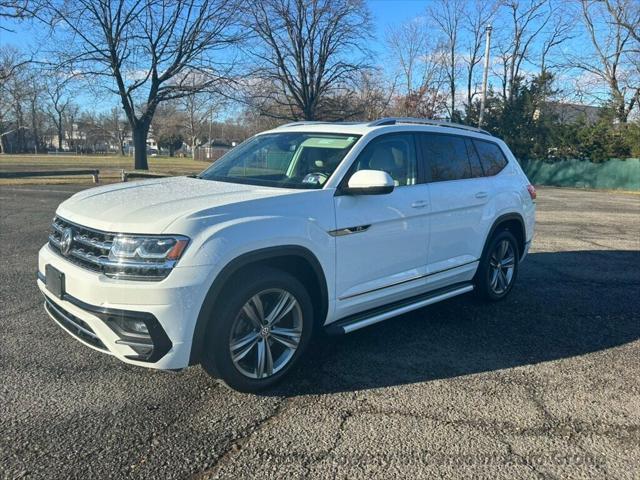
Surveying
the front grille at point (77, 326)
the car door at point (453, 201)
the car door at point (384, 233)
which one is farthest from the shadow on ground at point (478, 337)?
the front grille at point (77, 326)

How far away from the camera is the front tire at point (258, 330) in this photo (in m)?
3.12

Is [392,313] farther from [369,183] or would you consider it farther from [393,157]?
[393,157]

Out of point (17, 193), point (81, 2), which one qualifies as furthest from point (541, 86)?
point (17, 193)

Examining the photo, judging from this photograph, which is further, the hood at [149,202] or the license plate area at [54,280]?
the license plate area at [54,280]

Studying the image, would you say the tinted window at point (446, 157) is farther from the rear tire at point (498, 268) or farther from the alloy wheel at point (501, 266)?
the alloy wheel at point (501, 266)

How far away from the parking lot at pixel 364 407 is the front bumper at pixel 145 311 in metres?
0.44

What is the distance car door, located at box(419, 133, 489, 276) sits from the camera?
454 cm

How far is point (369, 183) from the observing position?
356 cm

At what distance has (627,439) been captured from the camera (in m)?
3.02

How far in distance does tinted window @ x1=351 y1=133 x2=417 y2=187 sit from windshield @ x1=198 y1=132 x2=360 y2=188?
0.54 ft

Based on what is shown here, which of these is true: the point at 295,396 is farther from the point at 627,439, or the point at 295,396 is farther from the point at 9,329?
the point at 9,329

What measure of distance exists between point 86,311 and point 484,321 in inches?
145

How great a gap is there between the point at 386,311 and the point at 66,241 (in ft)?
7.93

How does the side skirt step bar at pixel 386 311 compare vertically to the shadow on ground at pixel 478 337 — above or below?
above
